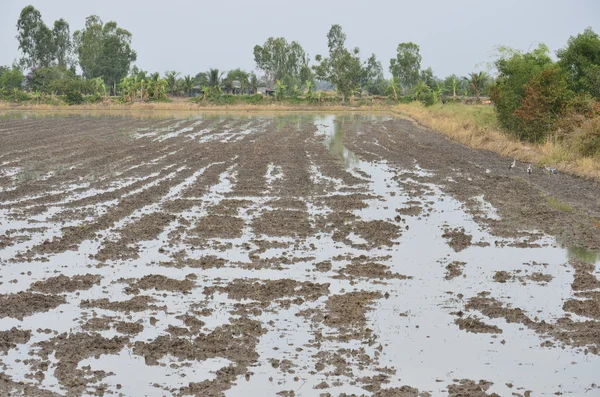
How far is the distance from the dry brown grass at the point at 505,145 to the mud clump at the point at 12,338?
1467cm

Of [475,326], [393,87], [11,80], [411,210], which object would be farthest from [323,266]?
[11,80]

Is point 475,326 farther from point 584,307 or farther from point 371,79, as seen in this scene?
point 371,79

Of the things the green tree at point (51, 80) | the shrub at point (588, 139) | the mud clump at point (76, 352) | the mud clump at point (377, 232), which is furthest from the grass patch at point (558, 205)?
the green tree at point (51, 80)

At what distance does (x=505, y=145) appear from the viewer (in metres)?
25.4

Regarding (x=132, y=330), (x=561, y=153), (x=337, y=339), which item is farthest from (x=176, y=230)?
(x=561, y=153)

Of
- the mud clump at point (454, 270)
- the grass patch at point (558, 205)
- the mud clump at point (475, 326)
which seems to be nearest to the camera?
the mud clump at point (475, 326)

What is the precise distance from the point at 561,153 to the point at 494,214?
865 centimetres

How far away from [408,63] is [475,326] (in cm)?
10136

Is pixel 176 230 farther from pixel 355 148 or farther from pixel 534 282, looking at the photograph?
pixel 355 148

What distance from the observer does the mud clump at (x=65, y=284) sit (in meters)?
8.32

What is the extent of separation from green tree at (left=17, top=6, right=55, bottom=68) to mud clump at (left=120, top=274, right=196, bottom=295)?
11022 centimetres

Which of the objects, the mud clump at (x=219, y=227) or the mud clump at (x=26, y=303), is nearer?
the mud clump at (x=26, y=303)

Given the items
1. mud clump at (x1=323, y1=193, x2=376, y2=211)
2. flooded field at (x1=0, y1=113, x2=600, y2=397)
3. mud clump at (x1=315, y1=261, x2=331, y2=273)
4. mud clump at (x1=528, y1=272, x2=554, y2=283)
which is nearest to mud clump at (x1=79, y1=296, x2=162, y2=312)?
flooded field at (x1=0, y1=113, x2=600, y2=397)

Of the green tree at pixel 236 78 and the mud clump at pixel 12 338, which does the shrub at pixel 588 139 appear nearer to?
the mud clump at pixel 12 338
